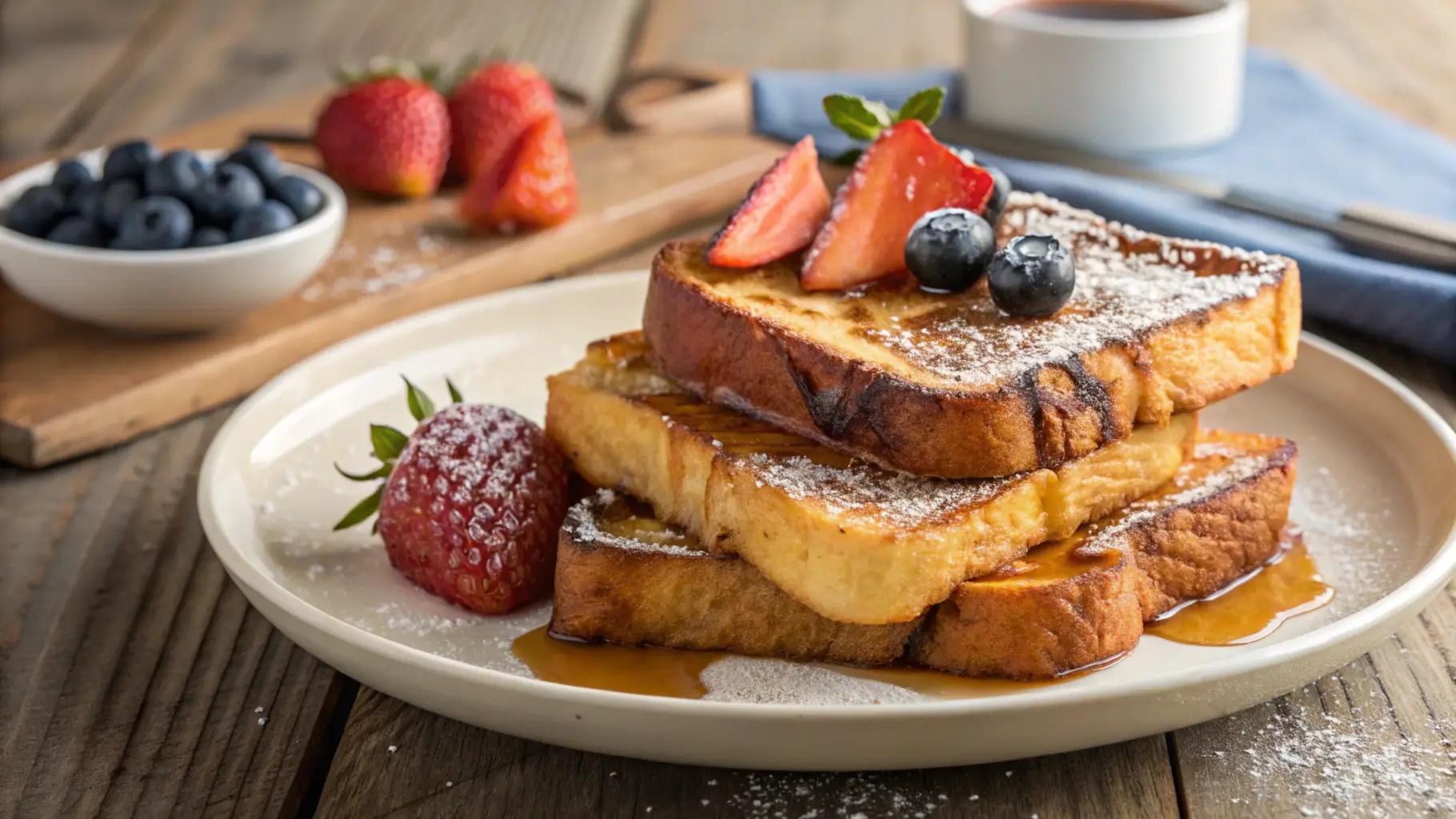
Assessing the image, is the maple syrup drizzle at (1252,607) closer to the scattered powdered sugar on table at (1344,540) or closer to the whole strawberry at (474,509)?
the scattered powdered sugar on table at (1344,540)

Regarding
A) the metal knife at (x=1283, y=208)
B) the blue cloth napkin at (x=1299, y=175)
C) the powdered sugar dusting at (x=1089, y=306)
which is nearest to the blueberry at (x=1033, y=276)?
the powdered sugar dusting at (x=1089, y=306)

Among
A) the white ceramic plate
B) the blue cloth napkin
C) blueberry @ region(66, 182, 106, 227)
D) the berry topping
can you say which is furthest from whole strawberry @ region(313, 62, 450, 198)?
the berry topping

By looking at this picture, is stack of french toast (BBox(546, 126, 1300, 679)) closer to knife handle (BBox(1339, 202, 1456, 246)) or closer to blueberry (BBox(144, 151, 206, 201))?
knife handle (BBox(1339, 202, 1456, 246))

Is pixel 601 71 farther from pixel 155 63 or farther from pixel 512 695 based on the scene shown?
pixel 512 695

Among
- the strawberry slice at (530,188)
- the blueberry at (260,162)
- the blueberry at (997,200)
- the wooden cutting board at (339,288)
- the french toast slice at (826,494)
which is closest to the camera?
the french toast slice at (826,494)

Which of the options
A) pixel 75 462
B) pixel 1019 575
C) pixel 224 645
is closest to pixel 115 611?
pixel 224 645

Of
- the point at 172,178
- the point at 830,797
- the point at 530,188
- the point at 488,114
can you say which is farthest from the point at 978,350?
the point at 488,114

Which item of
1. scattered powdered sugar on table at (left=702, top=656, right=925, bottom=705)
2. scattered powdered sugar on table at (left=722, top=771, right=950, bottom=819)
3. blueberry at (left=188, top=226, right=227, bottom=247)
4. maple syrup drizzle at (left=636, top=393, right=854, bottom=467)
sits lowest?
blueberry at (left=188, top=226, right=227, bottom=247)
